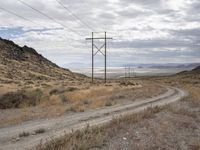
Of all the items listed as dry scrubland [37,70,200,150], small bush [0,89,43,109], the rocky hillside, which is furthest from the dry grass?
the rocky hillside

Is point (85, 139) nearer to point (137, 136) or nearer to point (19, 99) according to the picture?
point (137, 136)

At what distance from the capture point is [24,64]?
484 ft

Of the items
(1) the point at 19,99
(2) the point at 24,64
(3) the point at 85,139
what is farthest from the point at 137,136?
(2) the point at 24,64

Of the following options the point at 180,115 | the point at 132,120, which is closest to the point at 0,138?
the point at 132,120

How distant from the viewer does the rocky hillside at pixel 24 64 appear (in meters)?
124

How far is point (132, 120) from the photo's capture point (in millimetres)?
18219

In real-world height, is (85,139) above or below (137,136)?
above

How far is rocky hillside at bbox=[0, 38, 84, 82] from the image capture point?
124000 mm

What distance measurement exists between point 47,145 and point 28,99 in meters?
23.3

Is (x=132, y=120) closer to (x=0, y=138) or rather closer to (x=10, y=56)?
(x=0, y=138)

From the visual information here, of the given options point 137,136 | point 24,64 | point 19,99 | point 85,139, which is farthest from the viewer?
point 24,64

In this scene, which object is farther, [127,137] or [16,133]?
[16,133]

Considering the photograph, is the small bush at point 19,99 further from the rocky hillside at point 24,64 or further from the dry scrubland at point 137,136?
the rocky hillside at point 24,64

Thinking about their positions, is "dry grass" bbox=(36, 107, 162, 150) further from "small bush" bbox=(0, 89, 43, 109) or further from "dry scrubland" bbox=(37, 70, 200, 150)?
"small bush" bbox=(0, 89, 43, 109)
